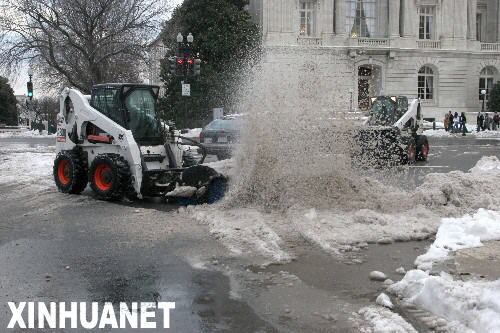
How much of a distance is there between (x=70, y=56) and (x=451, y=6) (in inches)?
1362

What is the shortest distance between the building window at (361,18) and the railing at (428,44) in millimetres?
4191

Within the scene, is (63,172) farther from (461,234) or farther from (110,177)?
(461,234)

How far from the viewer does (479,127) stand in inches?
1876

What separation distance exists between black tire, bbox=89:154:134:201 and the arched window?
4994cm

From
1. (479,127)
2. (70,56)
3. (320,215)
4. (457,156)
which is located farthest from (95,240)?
(479,127)

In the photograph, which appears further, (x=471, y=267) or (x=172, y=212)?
(x=172, y=212)

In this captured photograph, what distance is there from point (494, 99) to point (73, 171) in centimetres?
4735

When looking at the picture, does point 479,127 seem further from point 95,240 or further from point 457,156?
point 95,240

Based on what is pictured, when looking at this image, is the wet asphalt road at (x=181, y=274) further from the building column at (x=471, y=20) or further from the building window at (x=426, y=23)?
the building column at (x=471, y=20)

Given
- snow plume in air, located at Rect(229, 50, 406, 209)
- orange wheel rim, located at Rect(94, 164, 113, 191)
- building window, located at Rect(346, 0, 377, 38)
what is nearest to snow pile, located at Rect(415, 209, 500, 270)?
snow plume in air, located at Rect(229, 50, 406, 209)

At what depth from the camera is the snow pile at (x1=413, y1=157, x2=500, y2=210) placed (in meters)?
10.4

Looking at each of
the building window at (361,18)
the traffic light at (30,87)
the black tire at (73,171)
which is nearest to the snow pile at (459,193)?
the black tire at (73,171)

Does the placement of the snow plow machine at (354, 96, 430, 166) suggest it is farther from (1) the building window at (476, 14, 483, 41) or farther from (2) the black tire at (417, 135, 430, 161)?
(1) the building window at (476, 14, 483, 41)

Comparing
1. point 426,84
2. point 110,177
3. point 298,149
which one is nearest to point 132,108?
point 110,177
